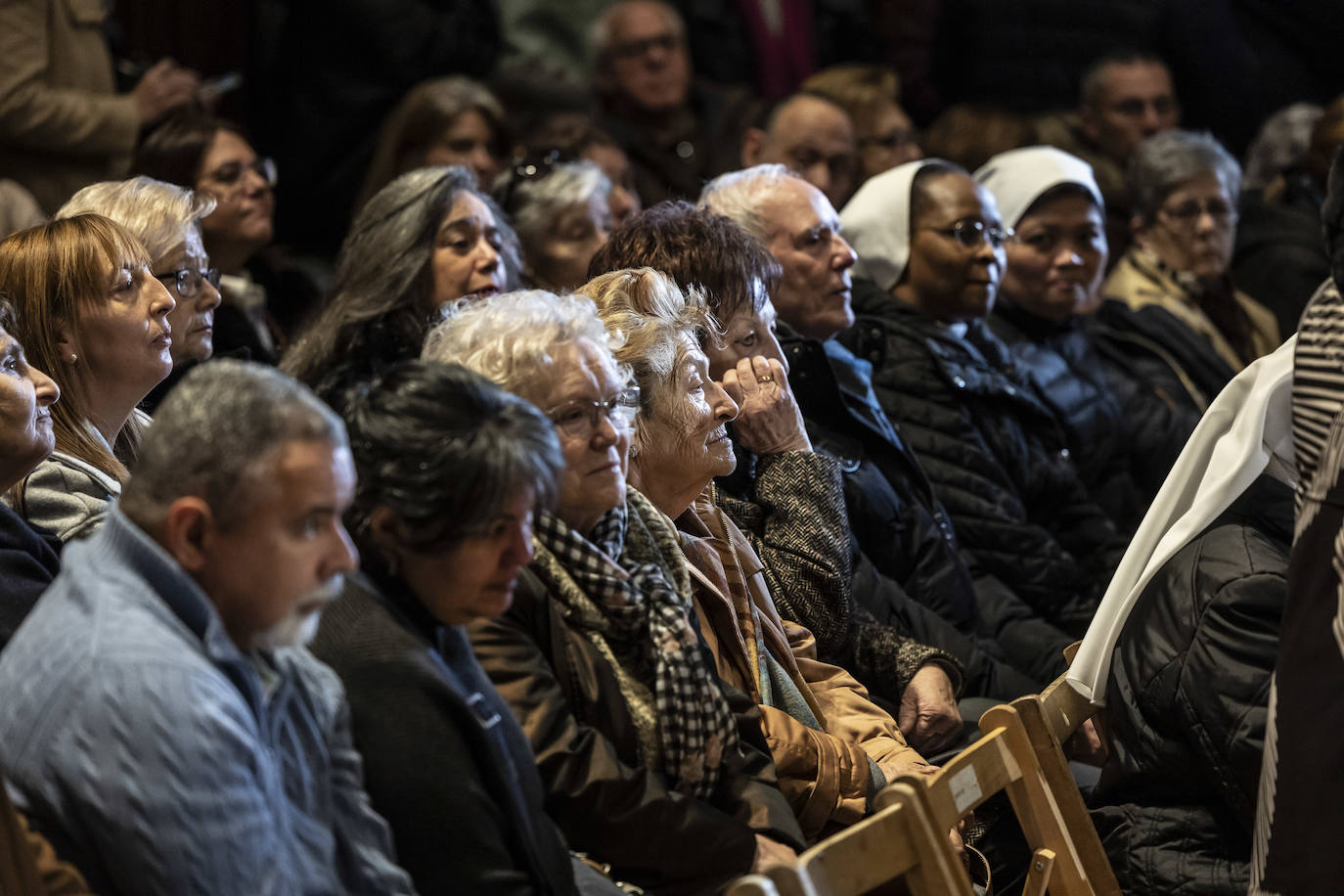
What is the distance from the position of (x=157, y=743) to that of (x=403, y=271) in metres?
2.31

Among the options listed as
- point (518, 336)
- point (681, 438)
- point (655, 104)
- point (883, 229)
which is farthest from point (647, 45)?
point (518, 336)

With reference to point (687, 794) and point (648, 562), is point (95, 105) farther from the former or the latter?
point (687, 794)

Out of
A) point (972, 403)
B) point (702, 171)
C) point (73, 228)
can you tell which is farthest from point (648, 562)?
point (702, 171)

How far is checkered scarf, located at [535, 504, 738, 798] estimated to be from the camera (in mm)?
2277

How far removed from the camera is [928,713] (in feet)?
10.4

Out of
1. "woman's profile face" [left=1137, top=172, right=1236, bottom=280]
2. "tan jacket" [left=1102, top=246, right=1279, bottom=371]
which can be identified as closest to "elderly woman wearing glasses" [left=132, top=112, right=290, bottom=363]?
"tan jacket" [left=1102, top=246, right=1279, bottom=371]

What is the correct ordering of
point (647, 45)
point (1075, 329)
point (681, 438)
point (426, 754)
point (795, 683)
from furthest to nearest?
point (647, 45)
point (1075, 329)
point (795, 683)
point (681, 438)
point (426, 754)

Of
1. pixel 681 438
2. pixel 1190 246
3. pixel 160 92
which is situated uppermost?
pixel 160 92

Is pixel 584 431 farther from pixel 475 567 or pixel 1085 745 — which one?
pixel 1085 745

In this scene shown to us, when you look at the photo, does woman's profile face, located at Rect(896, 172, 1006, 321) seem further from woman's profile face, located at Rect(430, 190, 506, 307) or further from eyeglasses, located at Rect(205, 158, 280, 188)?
eyeglasses, located at Rect(205, 158, 280, 188)

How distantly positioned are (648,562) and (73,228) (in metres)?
1.29

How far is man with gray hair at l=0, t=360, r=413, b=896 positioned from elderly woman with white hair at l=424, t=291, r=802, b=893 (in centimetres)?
39

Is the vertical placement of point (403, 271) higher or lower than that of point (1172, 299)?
higher

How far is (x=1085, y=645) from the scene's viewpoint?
2754 mm
